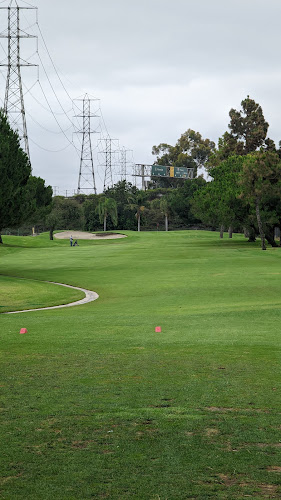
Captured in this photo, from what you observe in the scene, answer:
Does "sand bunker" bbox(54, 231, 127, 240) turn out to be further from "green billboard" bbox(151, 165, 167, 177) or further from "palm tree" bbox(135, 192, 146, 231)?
"green billboard" bbox(151, 165, 167, 177)

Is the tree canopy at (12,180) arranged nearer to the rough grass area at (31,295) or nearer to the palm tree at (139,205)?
the rough grass area at (31,295)

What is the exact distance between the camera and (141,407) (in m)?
9.30

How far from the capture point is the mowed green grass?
21.1 feet

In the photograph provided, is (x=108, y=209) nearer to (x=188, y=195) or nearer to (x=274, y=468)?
(x=188, y=195)

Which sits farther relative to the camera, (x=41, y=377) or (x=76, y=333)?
(x=76, y=333)

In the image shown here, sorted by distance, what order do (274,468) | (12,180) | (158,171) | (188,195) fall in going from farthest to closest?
(158,171) → (188,195) → (12,180) → (274,468)

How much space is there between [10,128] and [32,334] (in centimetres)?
3436

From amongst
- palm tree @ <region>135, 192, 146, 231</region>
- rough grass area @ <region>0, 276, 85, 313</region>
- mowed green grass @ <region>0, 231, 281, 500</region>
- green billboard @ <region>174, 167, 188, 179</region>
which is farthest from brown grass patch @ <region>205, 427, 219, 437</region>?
green billboard @ <region>174, 167, 188, 179</region>

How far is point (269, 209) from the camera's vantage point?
75.4 meters

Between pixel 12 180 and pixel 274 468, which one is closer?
pixel 274 468

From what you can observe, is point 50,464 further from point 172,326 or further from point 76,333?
point 172,326

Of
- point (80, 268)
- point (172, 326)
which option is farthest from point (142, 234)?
point (172, 326)

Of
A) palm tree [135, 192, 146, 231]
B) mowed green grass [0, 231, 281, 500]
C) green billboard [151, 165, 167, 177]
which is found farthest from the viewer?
green billboard [151, 165, 167, 177]

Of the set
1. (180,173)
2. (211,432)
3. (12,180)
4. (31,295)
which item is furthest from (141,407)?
(180,173)
